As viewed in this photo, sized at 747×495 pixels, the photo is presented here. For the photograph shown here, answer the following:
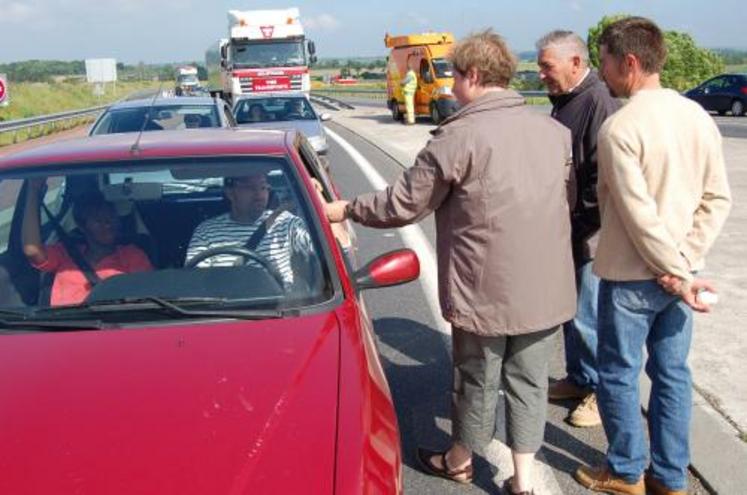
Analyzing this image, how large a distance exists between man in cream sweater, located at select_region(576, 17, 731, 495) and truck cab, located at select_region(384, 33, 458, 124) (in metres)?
22.2

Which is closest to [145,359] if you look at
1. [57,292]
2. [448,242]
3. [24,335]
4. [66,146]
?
[24,335]

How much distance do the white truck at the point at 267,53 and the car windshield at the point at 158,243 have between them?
74.0ft

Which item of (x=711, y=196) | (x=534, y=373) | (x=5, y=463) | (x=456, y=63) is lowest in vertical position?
(x=534, y=373)

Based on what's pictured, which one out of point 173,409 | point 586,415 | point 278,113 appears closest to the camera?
point 173,409

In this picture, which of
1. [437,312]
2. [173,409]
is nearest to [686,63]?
[437,312]

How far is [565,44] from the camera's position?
12.7 feet

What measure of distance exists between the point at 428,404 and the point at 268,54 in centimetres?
2310

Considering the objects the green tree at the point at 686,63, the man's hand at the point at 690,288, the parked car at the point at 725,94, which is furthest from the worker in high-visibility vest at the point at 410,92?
the man's hand at the point at 690,288

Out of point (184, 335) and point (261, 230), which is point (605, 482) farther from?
point (184, 335)

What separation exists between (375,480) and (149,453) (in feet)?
1.96

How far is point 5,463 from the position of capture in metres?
→ 2.12

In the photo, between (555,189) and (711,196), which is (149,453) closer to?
(555,189)

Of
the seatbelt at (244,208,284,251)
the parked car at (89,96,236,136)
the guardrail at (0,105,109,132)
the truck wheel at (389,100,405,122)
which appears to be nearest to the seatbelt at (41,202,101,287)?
the seatbelt at (244,208,284,251)

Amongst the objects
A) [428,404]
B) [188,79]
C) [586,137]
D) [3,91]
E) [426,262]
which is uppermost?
[188,79]
